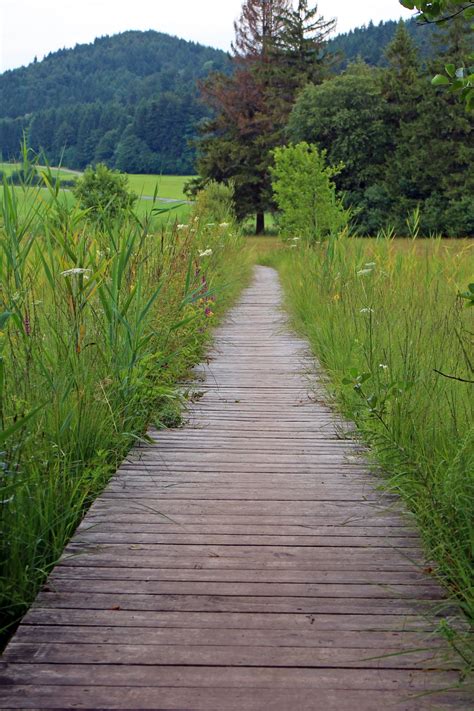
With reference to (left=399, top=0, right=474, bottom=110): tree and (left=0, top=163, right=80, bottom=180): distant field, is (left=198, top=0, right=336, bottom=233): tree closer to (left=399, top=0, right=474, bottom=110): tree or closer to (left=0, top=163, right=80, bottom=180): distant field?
(left=0, top=163, right=80, bottom=180): distant field

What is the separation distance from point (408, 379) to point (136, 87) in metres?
53.0

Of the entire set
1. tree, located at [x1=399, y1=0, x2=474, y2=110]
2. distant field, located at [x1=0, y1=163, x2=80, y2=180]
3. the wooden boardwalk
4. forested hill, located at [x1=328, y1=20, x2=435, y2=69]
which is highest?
forested hill, located at [x1=328, y1=20, x2=435, y2=69]

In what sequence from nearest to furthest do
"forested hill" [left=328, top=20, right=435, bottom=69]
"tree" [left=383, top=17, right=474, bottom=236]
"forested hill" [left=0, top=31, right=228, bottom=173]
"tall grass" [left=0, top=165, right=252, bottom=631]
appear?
"tall grass" [left=0, top=165, right=252, bottom=631], "forested hill" [left=0, top=31, right=228, bottom=173], "tree" [left=383, top=17, right=474, bottom=236], "forested hill" [left=328, top=20, right=435, bottom=69]

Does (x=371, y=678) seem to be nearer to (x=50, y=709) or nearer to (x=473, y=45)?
(x=50, y=709)

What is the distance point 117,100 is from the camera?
39.8 metres

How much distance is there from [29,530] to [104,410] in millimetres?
1108

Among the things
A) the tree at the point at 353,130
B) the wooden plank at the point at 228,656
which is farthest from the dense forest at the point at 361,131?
the wooden plank at the point at 228,656

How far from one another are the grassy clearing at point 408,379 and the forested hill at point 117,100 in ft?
6.54

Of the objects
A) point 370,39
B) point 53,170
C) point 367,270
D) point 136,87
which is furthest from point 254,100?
point 53,170

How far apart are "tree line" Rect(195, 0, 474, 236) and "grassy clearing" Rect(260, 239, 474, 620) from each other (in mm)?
23972

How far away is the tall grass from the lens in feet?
7.52

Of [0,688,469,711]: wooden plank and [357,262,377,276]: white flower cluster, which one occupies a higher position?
[357,262,377,276]: white flower cluster

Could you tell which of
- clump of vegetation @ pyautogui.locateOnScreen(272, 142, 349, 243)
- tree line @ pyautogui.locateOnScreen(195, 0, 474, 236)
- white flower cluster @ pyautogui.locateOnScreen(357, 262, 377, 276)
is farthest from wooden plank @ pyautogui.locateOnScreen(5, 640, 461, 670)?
tree line @ pyautogui.locateOnScreen(195, 0, 474, 236)

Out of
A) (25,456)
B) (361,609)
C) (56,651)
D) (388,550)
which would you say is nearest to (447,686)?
(361,609)
